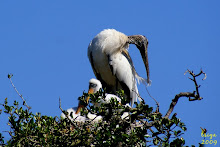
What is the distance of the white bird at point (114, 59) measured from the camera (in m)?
9.82

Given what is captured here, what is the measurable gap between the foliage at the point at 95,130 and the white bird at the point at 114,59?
11.1 feet

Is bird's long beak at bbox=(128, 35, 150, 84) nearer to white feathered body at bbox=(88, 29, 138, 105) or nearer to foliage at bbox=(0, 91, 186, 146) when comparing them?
white feathered body at bbox=(88, 29, 138, 105)

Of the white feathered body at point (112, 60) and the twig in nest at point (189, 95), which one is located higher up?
the white feathered body at point (112, 60)

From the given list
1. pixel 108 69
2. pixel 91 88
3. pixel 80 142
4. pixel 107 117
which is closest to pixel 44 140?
pixel 80 142

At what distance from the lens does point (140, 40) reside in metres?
10.4

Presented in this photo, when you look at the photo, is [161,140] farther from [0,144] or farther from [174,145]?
[0,144]

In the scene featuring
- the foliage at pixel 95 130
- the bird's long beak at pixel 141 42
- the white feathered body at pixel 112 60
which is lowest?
the foliage at pixel 95 130

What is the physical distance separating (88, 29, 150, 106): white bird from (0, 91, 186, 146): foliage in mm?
3372

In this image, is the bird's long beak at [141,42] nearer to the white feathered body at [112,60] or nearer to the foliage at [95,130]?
the white feathered body at [112,60]

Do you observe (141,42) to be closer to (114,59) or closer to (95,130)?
(114,59)

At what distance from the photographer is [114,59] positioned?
9.91 m

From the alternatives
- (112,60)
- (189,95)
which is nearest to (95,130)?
(189,95)

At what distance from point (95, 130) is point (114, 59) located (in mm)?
3794

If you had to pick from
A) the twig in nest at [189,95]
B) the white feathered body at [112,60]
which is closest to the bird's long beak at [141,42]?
the white feathered body at [112,60]
